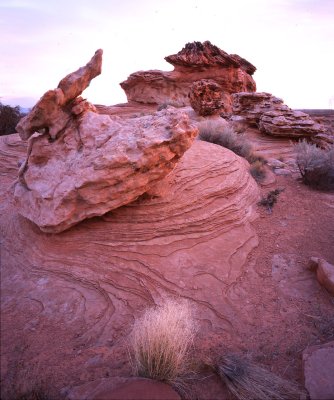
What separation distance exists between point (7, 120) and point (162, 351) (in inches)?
544

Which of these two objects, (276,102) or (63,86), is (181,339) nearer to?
(63,86)

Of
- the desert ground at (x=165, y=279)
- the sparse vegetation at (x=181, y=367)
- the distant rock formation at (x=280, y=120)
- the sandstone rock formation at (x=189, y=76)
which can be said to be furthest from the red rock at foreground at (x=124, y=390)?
the sandstone rock formation at (x=189, y=76)

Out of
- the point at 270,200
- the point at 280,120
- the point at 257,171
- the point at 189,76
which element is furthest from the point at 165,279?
the point at 189,76

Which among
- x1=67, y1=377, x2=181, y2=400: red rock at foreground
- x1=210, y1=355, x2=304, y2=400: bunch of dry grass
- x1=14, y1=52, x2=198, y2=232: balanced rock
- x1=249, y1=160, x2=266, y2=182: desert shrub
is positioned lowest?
x1=210, y1=355, x2=304, y2=400: bunch of dry grass

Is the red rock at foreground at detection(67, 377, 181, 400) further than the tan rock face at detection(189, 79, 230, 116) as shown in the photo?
No

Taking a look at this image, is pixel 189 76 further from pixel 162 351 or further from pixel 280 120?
pixel 162 351

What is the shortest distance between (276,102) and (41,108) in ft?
34.2

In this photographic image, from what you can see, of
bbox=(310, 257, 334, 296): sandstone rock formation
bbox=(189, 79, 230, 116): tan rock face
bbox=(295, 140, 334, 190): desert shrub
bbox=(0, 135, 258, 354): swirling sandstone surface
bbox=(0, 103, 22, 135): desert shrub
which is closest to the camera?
bbox=(0, 135, 258, 354): swirling sandstone surface

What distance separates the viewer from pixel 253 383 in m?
2.96

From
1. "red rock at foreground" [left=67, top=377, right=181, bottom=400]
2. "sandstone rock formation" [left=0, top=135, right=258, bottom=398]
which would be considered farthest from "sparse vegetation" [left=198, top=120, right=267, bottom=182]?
"red rock at foreground" [left=67, top=377, right=181, bottom=400]

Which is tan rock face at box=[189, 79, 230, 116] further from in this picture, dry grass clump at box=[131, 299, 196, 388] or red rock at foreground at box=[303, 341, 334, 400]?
dry grass clump at box=[131, 299, 196, 388]

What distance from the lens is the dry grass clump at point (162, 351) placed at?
2.98m

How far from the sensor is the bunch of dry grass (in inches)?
115

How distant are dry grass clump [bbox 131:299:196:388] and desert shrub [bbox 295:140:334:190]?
17.4 ft
